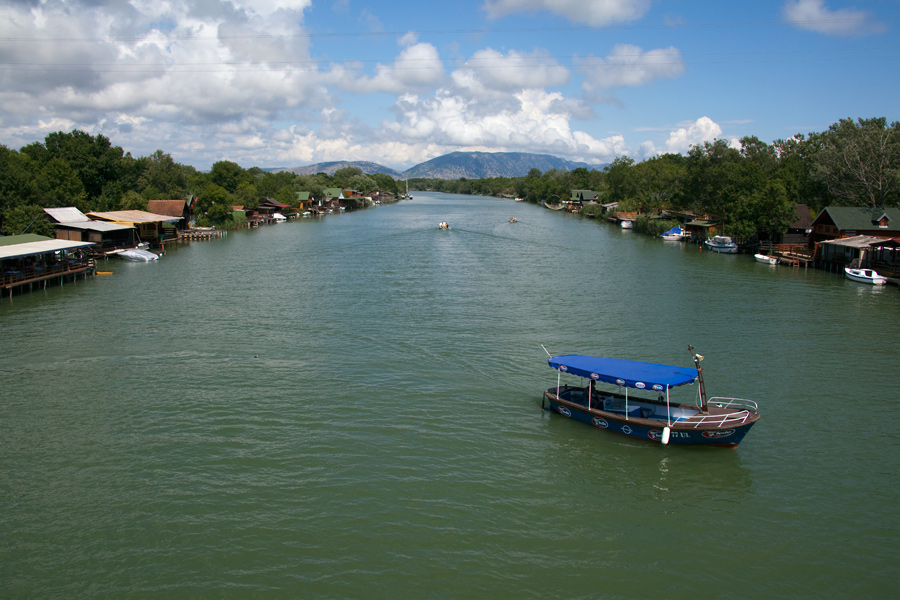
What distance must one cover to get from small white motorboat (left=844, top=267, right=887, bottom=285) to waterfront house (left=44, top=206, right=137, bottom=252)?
192ft

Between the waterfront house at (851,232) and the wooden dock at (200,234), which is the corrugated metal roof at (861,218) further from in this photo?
the wooden dock at (200,234)

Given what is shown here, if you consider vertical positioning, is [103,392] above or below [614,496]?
above

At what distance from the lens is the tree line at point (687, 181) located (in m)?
51.9

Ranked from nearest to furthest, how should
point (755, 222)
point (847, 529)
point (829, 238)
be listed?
point (847, 529) < point (829, 238) < point (755, 222)

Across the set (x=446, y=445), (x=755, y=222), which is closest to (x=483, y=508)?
(x=446, y=445)

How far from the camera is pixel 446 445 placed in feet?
54.1

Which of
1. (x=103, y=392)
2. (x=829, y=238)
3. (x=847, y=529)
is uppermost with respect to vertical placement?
(x=829, y=238)

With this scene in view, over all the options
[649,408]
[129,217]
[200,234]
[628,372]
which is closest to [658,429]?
[649,408]

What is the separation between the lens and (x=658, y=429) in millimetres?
16281

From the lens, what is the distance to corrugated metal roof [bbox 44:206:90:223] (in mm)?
49669

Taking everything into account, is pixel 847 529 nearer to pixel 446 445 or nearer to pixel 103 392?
pixel 446 445

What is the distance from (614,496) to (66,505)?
13.3 meters

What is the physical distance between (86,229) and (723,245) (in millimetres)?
61587

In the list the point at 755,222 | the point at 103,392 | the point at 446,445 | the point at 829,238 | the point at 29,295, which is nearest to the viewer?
the point at 446,445
